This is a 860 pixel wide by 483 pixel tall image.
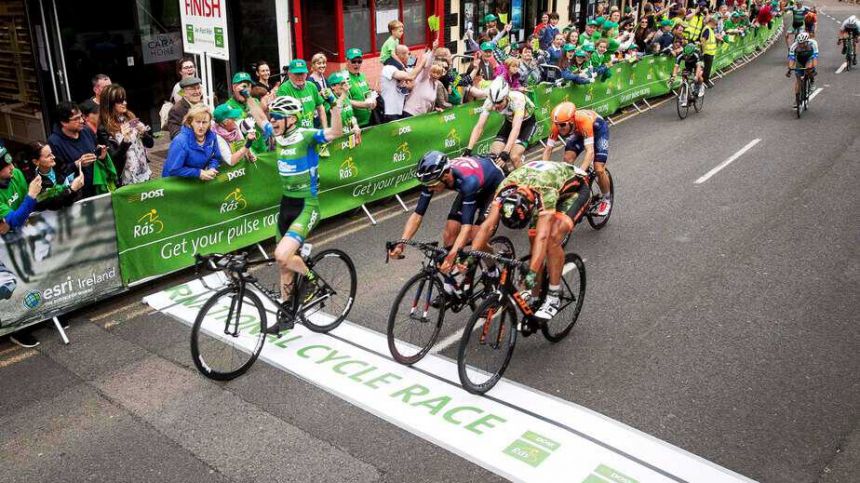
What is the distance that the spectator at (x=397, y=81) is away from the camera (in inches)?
471

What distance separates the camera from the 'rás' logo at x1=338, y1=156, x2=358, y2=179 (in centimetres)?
1008

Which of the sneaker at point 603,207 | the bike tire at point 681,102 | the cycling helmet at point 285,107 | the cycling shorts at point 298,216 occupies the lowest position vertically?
the sneaker at point 603,207

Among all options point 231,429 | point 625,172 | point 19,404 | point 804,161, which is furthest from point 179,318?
point 804,161

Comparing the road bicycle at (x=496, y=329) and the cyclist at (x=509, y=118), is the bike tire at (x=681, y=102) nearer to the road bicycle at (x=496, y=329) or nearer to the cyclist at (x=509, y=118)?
the cyclist at (x=509, y=118)

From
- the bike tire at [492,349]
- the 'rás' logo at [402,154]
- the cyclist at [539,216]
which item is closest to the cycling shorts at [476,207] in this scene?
the cyclist at [539,216]

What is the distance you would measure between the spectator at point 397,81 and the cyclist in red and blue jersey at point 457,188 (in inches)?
213

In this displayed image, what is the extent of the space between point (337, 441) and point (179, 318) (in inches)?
111

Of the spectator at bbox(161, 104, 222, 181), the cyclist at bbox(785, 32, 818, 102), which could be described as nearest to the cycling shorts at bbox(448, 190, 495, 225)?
the spectator at bbox(161, 104, 222, 181)

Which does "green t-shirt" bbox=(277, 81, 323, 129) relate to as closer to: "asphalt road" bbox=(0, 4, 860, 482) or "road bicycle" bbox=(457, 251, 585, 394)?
"asphalt road" bbox=(0, 4, 860, 482)

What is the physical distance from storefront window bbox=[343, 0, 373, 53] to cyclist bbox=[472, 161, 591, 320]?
40.6 feet

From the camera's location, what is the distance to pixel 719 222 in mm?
10141

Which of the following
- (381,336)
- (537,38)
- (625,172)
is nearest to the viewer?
(381,336)

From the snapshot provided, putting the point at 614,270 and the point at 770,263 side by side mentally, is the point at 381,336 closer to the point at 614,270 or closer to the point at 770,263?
the point at 614,270

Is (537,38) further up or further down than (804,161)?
further up
